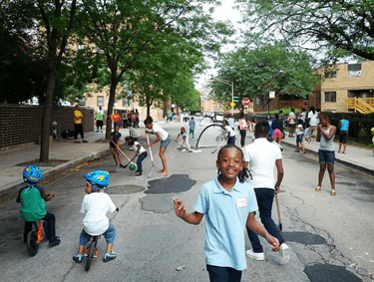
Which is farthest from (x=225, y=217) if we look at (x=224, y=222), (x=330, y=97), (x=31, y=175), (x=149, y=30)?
(x=330, y=97)

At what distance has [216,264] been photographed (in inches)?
90.8

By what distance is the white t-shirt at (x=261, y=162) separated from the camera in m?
3.82

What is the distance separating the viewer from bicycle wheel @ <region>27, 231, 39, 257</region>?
4.05 m

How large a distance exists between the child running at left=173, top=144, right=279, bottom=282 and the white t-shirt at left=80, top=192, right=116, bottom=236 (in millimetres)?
1742

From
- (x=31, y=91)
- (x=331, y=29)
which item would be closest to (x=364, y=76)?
(x=331, y=29)

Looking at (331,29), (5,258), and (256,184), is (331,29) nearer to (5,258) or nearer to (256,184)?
(256,184)

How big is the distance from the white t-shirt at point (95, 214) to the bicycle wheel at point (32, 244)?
2.79 feet

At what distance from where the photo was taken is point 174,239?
15.0 ft

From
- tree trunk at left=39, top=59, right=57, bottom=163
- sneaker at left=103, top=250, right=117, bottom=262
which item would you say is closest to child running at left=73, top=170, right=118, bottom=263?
sneaker at left=103, top=250, right=117, bottom=262

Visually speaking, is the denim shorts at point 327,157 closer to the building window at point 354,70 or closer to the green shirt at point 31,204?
the green shirt at point 31,204

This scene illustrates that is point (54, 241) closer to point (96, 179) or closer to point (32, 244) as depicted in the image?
point (32, 244)

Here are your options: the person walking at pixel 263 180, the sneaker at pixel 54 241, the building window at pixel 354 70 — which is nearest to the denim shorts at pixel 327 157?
the person walking at pixel 263 180

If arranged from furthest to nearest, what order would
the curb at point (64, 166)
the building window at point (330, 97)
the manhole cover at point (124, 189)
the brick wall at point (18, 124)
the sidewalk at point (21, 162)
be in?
the building window at point (330, 97), the brick wall at point (18, 124), the sidewalk at point (21, 162), the curb at point (64, 166), the manhole cover at point (124, 189)

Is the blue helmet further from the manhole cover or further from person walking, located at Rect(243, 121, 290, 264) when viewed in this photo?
the manhole cover
